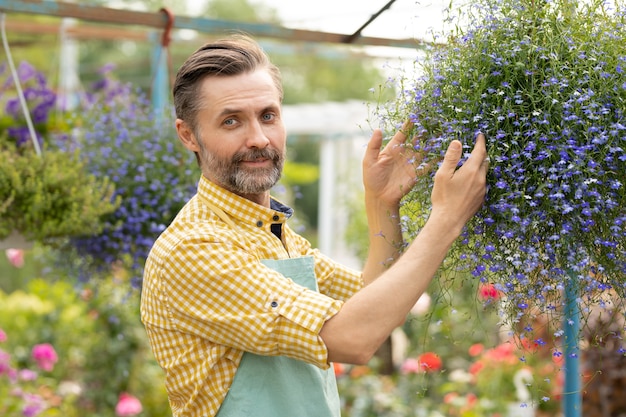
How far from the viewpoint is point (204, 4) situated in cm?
1928

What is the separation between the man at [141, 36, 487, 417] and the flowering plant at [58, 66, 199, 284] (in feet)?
2.28

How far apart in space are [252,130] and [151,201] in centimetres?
88

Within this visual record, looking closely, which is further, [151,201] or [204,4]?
[204,4]

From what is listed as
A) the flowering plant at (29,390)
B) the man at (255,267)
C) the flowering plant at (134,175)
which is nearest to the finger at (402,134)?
Answer: the man at (255,267)

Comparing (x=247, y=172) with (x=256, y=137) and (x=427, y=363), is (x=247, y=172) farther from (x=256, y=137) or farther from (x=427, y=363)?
(x=427, y=363)

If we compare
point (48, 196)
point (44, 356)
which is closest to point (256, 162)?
point (48, 196)

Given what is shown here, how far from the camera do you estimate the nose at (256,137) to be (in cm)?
167

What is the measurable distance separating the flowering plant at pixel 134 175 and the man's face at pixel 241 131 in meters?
0.74

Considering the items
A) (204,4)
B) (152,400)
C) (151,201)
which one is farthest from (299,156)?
(151,201)

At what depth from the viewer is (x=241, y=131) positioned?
5.53 feet

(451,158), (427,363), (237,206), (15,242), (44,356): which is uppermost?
(451,158)

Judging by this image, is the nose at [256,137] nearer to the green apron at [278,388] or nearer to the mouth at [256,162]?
the mouth at [256,162]

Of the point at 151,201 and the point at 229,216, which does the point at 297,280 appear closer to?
the point at 229,216

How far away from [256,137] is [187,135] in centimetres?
22
